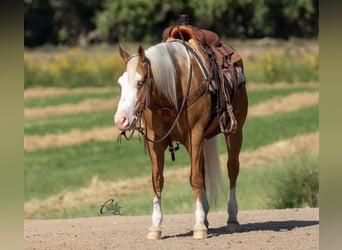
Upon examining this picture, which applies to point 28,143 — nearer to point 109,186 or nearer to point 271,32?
point 109,186

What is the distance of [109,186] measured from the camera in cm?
1642

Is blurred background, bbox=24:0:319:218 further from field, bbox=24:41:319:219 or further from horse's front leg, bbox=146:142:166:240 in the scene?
horse's front leg, bbox=146:142:166:240

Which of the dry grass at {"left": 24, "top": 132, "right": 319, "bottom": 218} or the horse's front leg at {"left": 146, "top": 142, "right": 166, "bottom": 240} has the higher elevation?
the horse's front leg at {"left": 146, "top": 142, "right": 166, "bottom": 240}

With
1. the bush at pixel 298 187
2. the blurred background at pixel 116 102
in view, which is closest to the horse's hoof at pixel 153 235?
the blurred background at pixel 116 102

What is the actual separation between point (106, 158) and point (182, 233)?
48.0ft

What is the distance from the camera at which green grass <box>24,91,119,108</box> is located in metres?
32.9

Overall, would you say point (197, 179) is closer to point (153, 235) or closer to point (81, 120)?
point (153, 235)

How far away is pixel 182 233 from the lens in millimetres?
7152

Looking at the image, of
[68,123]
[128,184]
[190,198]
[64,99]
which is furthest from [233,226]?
[64,99]

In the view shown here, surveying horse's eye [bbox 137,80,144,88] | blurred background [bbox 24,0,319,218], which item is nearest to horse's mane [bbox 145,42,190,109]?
horse's eye [bbox 137,80,144,88]

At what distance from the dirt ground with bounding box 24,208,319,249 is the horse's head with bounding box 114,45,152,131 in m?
1.03

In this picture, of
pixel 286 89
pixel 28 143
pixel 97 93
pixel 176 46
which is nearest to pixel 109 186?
pixel 28 143

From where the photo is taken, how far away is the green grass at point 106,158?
57.8 ft
